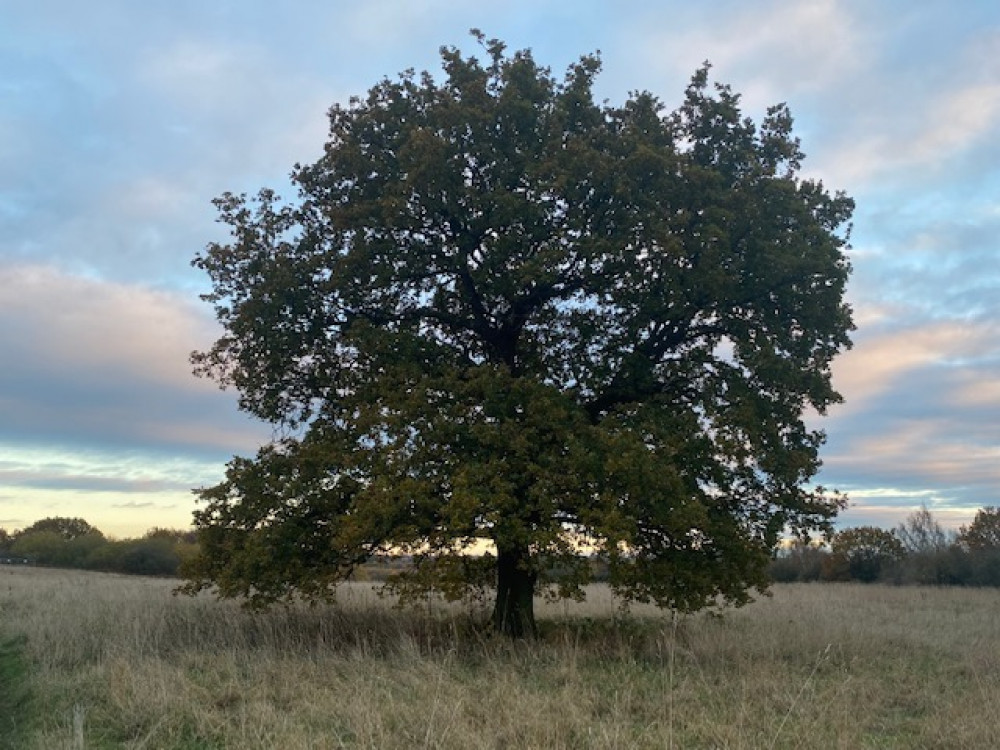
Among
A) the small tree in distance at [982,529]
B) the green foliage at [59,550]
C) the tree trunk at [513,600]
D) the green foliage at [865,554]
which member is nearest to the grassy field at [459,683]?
the tree trunk at [513,600]

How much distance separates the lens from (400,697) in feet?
29.2

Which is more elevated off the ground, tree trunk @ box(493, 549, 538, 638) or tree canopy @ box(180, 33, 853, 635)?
tree canopy @ box(180, 33, 853, 635)

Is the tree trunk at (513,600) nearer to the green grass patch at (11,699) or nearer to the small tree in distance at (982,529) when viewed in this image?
the green grass patch at (11,699)

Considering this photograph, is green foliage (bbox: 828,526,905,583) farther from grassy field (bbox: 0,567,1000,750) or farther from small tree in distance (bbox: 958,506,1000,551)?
grassy field (bbox: 0,567,1000,750)

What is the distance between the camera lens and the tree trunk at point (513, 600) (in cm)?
1429

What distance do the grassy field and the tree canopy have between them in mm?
1174

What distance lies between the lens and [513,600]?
572 inches

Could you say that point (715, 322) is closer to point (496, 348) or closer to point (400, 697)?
point (496, 348)

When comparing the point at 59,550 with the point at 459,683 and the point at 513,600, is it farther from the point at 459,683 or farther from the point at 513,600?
the point at 459,683

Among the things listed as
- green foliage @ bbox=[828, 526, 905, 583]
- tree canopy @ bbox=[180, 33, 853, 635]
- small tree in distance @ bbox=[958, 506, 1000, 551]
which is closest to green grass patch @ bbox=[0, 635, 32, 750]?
tree canopy @ bbox=[180, 33, 853, 635]

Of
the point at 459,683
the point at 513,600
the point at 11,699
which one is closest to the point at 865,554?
the point at 513,600

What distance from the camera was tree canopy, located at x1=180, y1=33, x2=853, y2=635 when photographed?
39.8ft

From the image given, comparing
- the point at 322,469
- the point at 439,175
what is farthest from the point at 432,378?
the point at 439,175

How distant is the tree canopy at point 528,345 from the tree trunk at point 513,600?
0.20 ft
